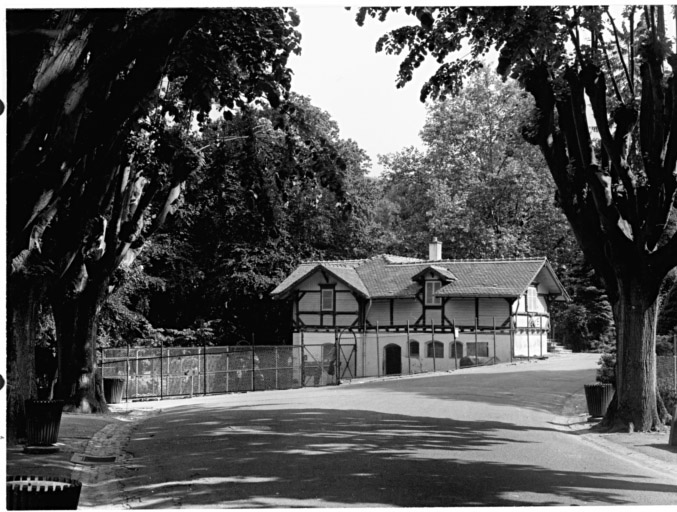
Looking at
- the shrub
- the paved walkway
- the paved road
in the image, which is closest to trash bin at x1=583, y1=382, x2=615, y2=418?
the paved walkway

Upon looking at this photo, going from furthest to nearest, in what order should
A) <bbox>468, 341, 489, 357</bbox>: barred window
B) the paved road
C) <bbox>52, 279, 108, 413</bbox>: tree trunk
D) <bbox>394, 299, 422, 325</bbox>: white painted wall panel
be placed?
1. <bbox>394, 299, 422, 325</bbox>: white painted wall panel
2. <bbox>468, 341, 489, 357</bbox>: barred window
3. <bbox>52, 279, 108, 413</bbox>: tree trunk
4. the paved road

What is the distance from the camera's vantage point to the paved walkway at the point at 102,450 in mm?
11289

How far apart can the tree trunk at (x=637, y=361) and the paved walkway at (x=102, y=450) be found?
1.24 feet

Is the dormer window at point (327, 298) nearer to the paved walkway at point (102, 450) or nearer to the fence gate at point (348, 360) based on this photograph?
the fence gate at point (348, 360)

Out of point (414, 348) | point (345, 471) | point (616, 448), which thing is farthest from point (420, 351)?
point (345, 471)

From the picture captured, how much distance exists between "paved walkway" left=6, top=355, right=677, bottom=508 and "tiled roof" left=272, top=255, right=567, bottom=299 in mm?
25829

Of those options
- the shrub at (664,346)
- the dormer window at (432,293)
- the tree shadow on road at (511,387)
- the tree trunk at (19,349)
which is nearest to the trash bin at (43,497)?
the tree trunk at (19,349)

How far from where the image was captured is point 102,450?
14250 millimetres

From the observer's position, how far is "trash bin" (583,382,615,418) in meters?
19.0

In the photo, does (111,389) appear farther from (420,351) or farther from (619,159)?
(420,351)

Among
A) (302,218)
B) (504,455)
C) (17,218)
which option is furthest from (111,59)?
(302,218)

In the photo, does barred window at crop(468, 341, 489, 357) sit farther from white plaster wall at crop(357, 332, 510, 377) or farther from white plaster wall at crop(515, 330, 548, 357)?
white plaster wall at crop(515, 330, 548, 357)

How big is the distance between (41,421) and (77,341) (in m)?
7.33

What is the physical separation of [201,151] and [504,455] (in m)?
10.1
